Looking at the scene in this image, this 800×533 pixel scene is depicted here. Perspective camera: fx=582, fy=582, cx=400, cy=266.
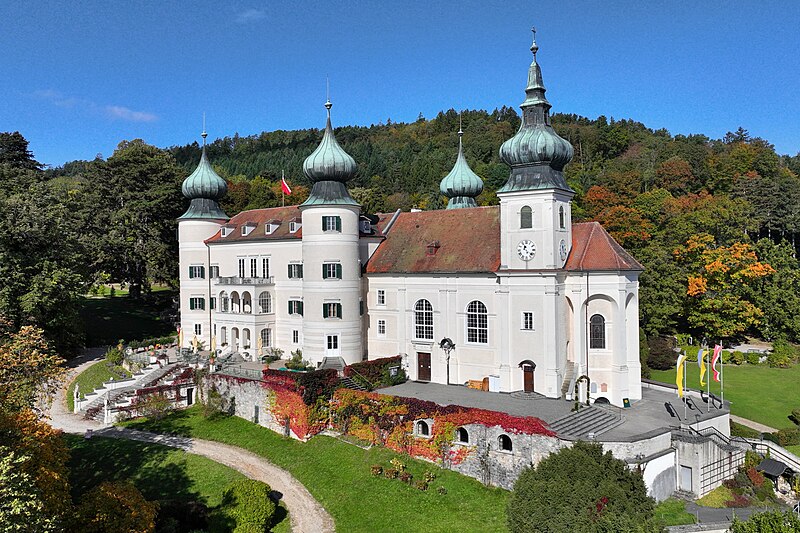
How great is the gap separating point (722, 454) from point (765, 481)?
289 centimetres

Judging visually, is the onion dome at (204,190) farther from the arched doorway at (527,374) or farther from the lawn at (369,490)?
the arched doorway at (527,374)

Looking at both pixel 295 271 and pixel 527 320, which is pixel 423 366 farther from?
pixel 295 271

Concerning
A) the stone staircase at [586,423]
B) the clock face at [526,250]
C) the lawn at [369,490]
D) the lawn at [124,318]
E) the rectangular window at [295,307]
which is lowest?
the lawn at [369,490]

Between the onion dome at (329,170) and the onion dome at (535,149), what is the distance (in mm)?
10501

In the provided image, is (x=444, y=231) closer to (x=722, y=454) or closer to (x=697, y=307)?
(x=722, y=454)

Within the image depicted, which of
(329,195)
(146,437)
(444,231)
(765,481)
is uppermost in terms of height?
(329,195)

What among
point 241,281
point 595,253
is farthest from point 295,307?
point 595,253

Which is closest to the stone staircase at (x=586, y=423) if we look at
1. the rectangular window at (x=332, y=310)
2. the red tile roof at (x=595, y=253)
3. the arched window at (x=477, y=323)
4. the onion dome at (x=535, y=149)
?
the arched window at (x=477, y=323)

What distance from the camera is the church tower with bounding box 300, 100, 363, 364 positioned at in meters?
38.4

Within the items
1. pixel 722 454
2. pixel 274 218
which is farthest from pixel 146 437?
pixel 722 454

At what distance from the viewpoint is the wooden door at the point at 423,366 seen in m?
37.9

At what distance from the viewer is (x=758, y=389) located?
1626 inches

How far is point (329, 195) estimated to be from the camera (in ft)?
126

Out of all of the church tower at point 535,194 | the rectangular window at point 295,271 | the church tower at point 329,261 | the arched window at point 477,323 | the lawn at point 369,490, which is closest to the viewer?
the lawn at point 369,490
